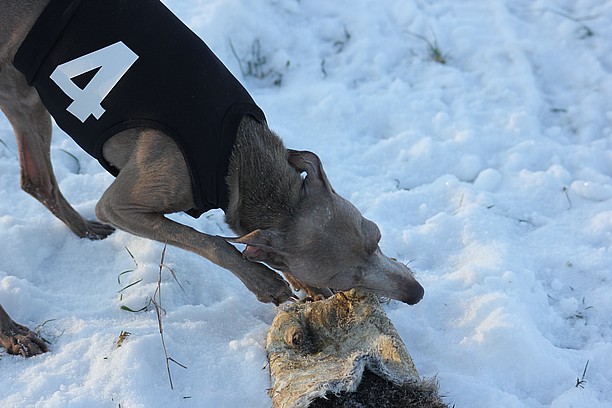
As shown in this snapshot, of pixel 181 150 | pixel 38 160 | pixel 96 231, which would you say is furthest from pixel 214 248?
pixel 38 160

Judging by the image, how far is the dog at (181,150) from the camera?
3.83 m

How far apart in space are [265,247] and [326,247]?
0.36 m

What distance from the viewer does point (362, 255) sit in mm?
4000

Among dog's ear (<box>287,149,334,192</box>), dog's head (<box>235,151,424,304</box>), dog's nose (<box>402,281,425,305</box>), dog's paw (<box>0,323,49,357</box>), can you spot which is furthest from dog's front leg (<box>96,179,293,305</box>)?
dog's paw (<box>0,323,49,357</box>)

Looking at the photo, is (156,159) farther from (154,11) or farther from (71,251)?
(71,251)

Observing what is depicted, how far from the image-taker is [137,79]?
12.5 feet

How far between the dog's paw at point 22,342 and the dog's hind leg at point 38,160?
1.07 m

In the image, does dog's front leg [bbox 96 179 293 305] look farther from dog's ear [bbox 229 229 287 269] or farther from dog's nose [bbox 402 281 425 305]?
dog's nose [bbox 402 281 425 305]

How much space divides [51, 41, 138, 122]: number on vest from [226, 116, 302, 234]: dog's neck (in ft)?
2.48

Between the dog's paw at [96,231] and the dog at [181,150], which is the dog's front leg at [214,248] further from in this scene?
the dog's paw at [96,231]

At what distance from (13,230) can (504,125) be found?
4.06 metres

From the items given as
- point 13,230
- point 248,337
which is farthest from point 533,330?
point 13,230

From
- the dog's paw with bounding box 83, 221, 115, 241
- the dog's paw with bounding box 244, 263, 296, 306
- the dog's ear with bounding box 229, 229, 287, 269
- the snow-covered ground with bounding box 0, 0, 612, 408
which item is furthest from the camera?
the dog's paw with bounding box 83, 221, 115, 241

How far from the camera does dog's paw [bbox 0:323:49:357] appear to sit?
3.93 meters
